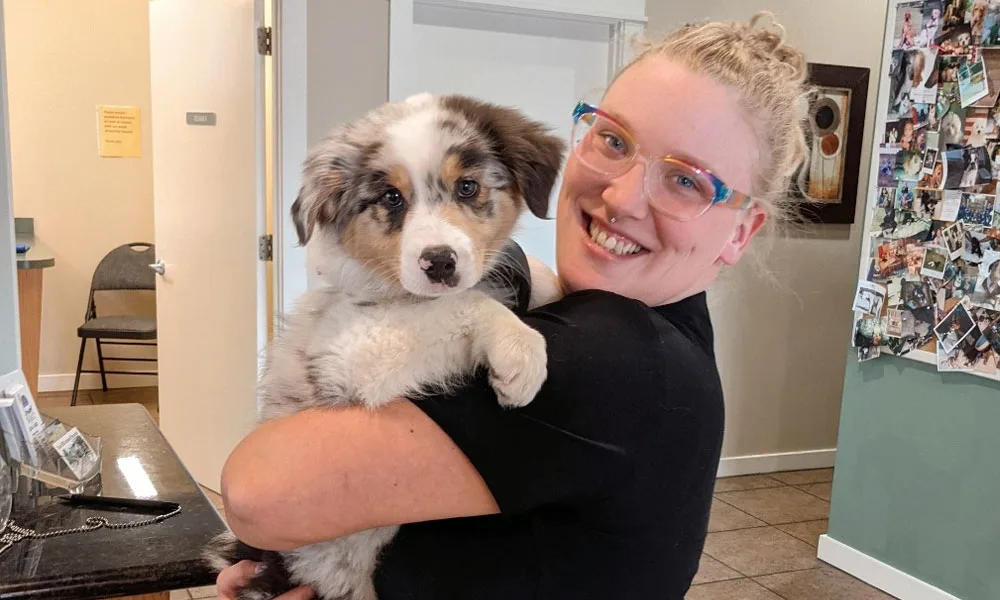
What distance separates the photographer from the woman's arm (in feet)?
3.26

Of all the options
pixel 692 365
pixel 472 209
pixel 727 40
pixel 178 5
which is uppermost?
pixel 178 5

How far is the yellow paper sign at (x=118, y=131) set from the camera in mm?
6156

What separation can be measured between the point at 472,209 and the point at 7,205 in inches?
53.0

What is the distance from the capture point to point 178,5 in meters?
4.25

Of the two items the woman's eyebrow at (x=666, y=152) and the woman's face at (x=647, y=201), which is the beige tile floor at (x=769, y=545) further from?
the woman's eyebrow at (x=666, y=152)

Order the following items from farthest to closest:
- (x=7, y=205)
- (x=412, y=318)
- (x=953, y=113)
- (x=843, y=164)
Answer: (x=843, y=164), (x=953, y=113), (x=7, y=205), (x=412, y=318)

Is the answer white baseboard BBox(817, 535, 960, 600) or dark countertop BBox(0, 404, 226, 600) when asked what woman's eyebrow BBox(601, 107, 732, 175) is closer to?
dark countertop BBox(0, 404, 226, 600)

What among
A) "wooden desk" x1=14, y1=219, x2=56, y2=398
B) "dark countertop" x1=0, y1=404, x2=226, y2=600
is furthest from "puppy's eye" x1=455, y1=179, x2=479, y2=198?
"wooden desk" x1=14, y1=219, x2=56, y2=398

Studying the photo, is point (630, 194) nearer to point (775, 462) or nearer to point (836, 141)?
point (836, 141)

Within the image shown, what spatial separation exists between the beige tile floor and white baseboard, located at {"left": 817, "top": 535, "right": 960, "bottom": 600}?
0.04 metres

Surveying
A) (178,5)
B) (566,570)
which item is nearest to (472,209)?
(566,570)

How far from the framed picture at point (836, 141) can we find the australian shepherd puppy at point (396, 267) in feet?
12.2

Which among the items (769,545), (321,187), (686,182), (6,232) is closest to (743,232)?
(686,182)

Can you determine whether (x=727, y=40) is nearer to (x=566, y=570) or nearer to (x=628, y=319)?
(x=628, y=319)
